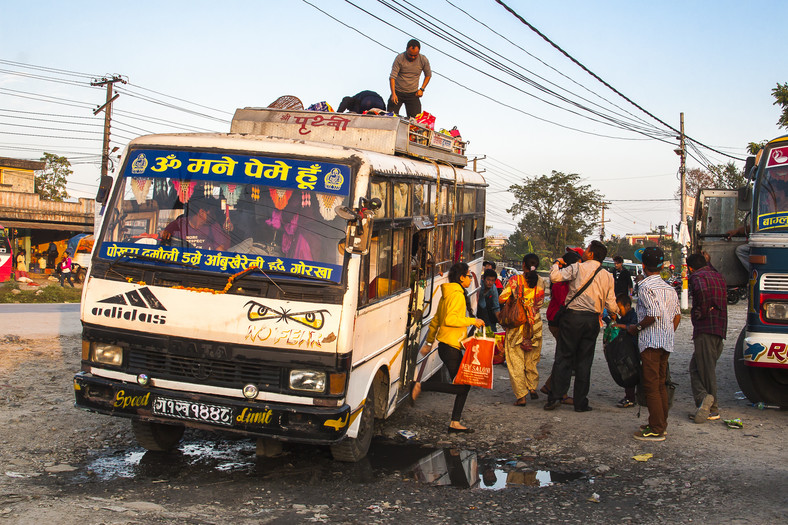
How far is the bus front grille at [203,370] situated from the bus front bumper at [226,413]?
0.11 metres

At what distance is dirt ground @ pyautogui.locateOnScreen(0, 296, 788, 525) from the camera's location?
5.07 meters

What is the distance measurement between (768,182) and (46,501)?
7.64 metres

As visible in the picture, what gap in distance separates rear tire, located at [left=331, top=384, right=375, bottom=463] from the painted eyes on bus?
3.40 feet

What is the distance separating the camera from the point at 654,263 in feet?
24.2

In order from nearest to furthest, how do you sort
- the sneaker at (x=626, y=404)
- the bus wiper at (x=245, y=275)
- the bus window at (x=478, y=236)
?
1. the bus wiper at (x=245, y=275)
2. the sneaker at (x=626, y=404)
3. the bus window at (x=478, y=236)

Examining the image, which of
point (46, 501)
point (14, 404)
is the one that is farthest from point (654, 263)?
point (14, 404)

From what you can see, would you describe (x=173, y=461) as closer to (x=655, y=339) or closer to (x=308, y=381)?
(x=308, y=381)

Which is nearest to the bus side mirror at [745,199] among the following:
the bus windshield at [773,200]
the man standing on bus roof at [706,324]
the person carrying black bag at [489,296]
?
the bus windshield at [773,200]

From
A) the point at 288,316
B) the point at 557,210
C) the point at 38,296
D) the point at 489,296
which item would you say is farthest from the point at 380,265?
the point at 557,210

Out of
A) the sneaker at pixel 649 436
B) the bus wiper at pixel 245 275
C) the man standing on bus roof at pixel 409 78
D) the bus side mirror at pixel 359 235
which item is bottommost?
the sneaker at pixel 649 436

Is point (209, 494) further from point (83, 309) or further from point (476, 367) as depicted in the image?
point (476, 367)

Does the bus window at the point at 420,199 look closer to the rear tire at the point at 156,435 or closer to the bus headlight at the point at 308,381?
the bus headlight at the point at 308,381

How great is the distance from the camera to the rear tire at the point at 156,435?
611 centimetres

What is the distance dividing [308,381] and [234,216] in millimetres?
1368
